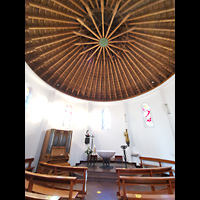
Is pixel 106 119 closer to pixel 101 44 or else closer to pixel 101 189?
pixel 101 189

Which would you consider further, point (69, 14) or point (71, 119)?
point (71, 119)

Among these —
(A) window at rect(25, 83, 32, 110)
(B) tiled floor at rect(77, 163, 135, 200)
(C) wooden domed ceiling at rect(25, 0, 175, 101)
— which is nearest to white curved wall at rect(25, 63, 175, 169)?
(A) window at rect(25, 83, 32, 110)

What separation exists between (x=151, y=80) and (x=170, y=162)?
5.44m

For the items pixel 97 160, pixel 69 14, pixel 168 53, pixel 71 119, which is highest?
pixel 69 14

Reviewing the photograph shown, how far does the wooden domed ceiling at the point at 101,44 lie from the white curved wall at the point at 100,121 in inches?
26.6

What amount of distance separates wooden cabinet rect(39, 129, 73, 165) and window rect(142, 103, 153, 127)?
6.14 meters

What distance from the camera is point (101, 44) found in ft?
19.0

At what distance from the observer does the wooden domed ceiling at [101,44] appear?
167 inches

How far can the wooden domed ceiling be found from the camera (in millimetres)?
4254

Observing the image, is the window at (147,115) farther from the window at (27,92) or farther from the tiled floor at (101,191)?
the window at (27,92)
